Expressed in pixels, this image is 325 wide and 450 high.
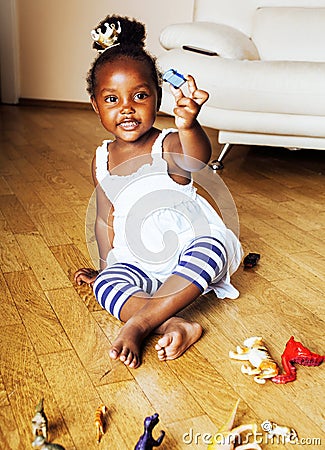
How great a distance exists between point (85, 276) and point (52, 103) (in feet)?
7.37

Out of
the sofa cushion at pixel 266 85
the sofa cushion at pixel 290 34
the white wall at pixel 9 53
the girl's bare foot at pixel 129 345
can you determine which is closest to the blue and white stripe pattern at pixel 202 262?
the girl's bare foot at pixel 129 345

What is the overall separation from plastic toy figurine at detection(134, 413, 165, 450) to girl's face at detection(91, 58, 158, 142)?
57cm

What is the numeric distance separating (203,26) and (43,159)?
765mm

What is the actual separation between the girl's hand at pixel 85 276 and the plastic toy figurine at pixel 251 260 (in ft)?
1.11

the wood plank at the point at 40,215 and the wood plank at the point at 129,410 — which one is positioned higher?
the wood plank at the point at 129,410

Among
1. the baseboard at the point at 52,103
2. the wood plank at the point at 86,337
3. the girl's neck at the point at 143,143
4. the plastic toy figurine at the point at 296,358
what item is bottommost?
the baseboard at the point at 52,103

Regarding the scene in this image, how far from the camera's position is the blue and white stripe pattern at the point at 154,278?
1159 mm

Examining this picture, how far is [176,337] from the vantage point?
1.07 meters

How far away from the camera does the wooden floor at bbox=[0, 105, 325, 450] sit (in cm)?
90

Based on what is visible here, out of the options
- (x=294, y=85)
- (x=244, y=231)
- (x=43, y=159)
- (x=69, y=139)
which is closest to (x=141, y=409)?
(x=244, y=231)

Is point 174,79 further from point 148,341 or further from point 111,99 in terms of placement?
point 148,341

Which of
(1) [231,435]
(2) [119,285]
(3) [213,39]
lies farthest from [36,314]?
(3) [213,39]

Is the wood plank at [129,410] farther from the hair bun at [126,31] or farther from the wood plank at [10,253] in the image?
the hair bun at [126,31]

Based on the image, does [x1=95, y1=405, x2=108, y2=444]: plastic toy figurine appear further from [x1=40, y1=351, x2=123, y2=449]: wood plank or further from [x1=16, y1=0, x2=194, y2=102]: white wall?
[x1=16, y1=0, x2=194, y2=102]: white wall
